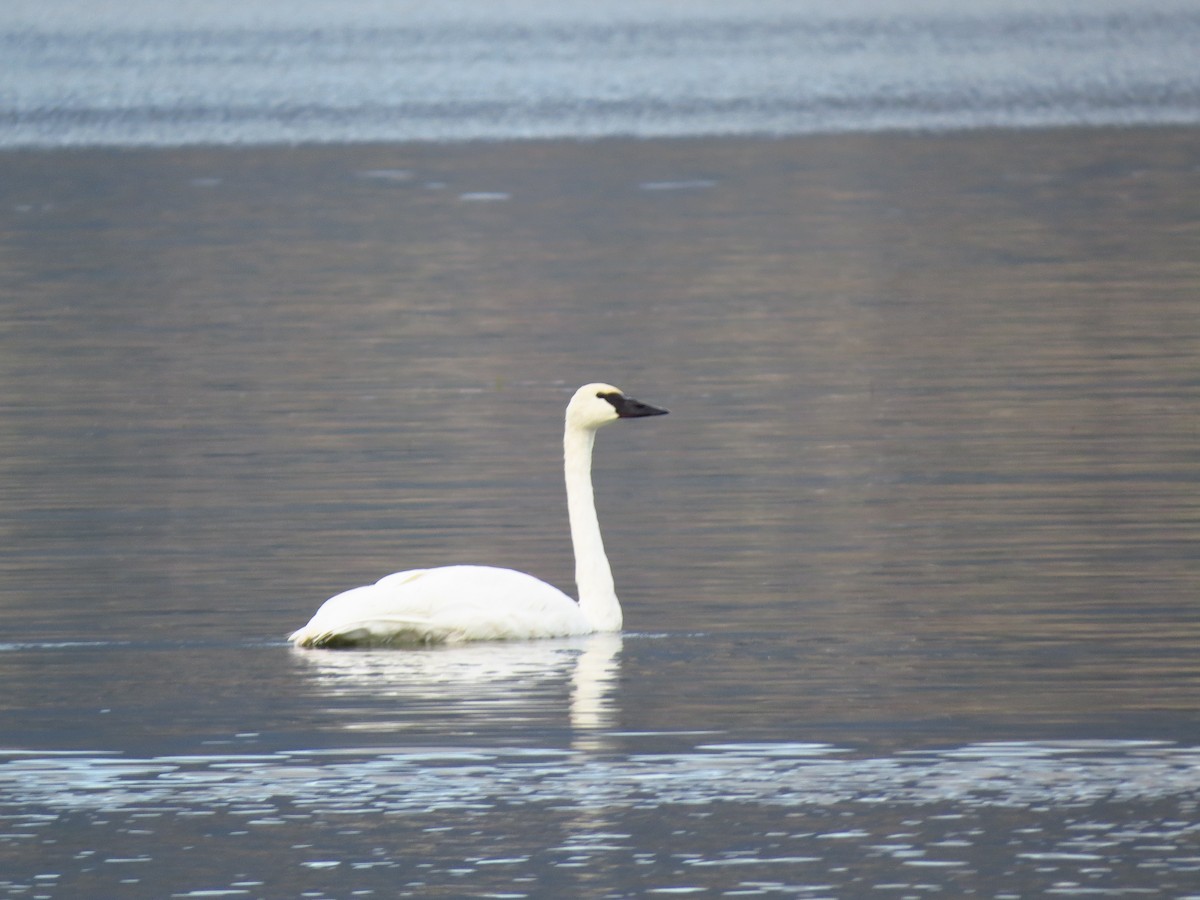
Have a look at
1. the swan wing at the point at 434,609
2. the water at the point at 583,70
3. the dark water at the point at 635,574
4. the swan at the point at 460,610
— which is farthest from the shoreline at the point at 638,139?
the swan wing at the point at 434,609

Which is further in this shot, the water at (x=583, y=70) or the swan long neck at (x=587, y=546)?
the water at (x=583, y=70)

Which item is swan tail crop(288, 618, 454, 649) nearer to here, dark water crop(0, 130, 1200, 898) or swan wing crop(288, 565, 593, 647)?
swan wing crop(288, 565, 593, 647)

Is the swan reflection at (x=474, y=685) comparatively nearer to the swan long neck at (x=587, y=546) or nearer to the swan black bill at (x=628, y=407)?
the swan long neck at (x=587, y=546)

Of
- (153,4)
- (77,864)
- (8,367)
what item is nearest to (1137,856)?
(77,864)

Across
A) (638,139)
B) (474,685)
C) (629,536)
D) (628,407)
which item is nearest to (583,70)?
(638,139)

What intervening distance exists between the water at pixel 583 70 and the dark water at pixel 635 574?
24407mm

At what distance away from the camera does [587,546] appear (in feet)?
36.0

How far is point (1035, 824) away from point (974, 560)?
4186 mm

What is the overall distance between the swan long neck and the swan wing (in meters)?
0.20

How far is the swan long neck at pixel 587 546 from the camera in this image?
1062 centimetres

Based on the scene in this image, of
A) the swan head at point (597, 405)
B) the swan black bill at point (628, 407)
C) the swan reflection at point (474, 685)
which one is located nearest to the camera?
the swan reflection at point (474, 685)

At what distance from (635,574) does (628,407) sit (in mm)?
781

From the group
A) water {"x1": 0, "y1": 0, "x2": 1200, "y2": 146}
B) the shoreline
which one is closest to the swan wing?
the shoreline

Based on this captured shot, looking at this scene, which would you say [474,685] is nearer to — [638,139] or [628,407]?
Answer: [628,407]
